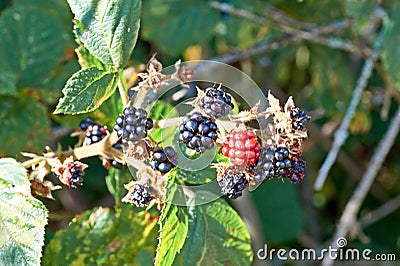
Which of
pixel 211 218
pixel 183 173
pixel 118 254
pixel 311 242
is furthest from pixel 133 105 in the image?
pixel 311 242

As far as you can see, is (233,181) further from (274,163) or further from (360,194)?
(360,194)

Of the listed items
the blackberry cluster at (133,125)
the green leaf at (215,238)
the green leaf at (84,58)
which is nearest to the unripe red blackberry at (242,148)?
the blackberry cluster at (133,125)

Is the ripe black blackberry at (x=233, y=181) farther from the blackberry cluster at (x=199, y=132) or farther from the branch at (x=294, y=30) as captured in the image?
the branch at (x=294, y=30)

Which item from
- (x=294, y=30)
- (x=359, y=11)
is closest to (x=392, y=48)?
(x=359, y=11)

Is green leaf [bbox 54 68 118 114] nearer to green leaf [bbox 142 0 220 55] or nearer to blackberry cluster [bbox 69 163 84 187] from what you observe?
blackberry cluster [bbox 69 163 84 187]

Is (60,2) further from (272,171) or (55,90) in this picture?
(272,171)

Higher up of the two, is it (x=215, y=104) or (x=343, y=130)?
(x=343, y=130)

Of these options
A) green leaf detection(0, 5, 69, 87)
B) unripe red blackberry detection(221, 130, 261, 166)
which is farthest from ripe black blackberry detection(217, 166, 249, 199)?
green leaf detection(0, 5, 69, 87)

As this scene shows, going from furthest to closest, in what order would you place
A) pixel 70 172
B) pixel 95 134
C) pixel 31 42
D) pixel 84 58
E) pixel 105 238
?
pixel 31 42, pixel 105 238, pixel 84 58, pixel 95 134, pixel 70 172
